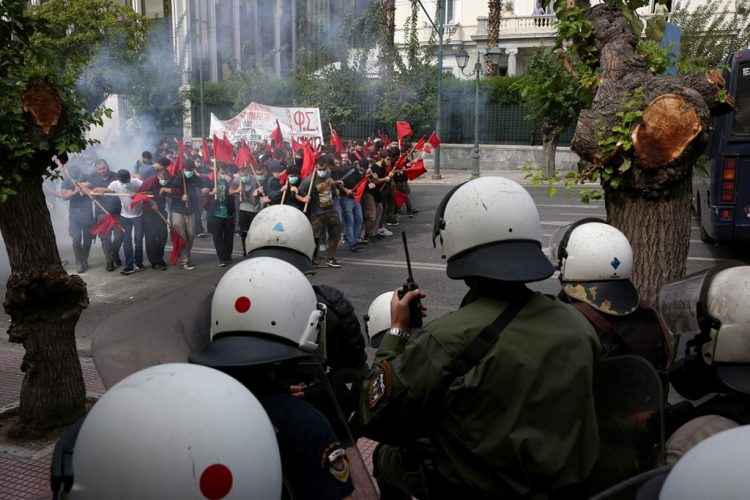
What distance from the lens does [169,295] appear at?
2514 millimetres

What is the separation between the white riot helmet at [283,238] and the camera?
11.7ft

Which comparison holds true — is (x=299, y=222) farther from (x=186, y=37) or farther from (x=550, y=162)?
(x=186, y=37)

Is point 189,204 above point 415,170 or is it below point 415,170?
below

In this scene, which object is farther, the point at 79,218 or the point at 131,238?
the point at 131,238

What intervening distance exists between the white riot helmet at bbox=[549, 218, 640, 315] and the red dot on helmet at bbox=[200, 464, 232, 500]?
2046 mm

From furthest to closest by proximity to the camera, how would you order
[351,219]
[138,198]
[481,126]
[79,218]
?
[481,126] < [351,219] < [138,198] < [79,218]

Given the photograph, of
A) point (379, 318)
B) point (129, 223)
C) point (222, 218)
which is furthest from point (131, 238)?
point (379, 318)

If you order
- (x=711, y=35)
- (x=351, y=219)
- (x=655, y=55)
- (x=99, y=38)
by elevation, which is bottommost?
(x=351, y=219)

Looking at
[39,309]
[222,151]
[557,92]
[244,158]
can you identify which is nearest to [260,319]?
[39,309]

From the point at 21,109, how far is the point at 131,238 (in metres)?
6.79

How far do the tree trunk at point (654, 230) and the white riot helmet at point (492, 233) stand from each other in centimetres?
242

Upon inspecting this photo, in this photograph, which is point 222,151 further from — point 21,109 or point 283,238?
point 283,238

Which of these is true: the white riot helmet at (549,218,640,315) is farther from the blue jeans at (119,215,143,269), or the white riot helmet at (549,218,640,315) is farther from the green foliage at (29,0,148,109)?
the green foliage at (29,0,148,109)

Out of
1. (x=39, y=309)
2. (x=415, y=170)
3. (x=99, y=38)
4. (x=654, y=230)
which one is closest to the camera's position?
(x=654, y=230)
